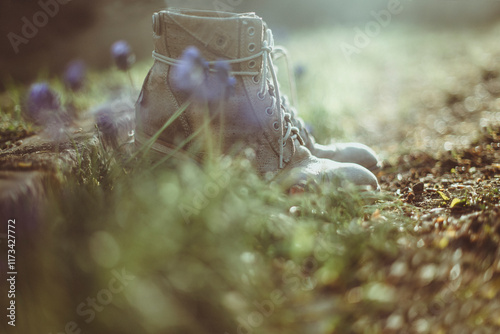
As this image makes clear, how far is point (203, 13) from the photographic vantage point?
1.65 m

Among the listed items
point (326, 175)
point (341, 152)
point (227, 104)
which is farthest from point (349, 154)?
point (227, 104)

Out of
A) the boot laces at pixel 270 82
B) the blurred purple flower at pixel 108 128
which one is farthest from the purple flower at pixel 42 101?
the boot laces at pixel 270 82

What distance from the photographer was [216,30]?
152cm

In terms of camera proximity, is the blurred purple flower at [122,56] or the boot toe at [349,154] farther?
the boot toe at [349,154]

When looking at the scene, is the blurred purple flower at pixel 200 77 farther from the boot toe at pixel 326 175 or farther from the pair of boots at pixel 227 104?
the boot toe at pixel 326 175

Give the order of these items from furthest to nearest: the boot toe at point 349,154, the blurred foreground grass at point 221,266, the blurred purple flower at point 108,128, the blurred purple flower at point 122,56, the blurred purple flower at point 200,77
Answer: the boot toe at point 349,154 < the blurred purple flower at point 122,56 < the blurred purple flower at point 108,128 < the blurred purple flower at point 200,77 < the blurred foreground grass at point 221,266

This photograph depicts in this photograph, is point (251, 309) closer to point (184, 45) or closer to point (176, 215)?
point (176, 215)

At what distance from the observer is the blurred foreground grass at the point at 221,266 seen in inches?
39.1

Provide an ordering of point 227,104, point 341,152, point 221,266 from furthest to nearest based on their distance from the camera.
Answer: point 341,152, point 227,104, point 221,266

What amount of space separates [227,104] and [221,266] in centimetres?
74

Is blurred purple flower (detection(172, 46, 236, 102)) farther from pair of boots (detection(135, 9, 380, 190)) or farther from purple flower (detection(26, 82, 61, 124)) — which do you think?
purple flower (detection(26, 82, 61, 124))

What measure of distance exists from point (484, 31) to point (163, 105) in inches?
292

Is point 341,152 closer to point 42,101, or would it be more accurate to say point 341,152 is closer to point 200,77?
point 200,77

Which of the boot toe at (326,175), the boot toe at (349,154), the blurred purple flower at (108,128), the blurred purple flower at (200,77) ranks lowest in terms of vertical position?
the boot toe at (349,154)
